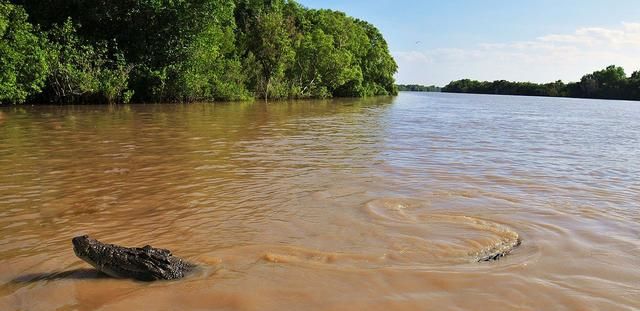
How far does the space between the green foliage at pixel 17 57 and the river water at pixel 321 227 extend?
1296cm

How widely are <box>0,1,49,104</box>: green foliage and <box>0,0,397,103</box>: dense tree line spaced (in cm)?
4

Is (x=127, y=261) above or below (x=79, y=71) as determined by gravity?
below

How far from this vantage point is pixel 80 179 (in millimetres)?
6500

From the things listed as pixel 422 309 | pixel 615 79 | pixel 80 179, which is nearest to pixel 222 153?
pixel 80 179

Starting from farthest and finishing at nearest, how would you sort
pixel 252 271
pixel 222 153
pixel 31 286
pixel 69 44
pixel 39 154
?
pixel 69 44, pixel 222 153, pixel 39 154, pixel 252 271, pixel 31 286

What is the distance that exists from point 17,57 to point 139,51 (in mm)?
9360

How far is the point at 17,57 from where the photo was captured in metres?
19.7

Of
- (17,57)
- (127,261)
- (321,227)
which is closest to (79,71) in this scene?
(17,57)

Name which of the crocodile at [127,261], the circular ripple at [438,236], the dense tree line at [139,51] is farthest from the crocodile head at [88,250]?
the dense tree line at [139,51]

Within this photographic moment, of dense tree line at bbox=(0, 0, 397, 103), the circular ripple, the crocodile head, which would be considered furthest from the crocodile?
dense tree line at bbox=(0, 0, 397, 103)

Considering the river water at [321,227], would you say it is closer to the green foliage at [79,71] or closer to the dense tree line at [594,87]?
the green foliage at [79,71]

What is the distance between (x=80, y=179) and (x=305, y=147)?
5.21 metres

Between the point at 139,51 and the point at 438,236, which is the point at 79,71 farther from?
the point at 438,236

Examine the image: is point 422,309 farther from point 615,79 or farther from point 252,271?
point 615,79
